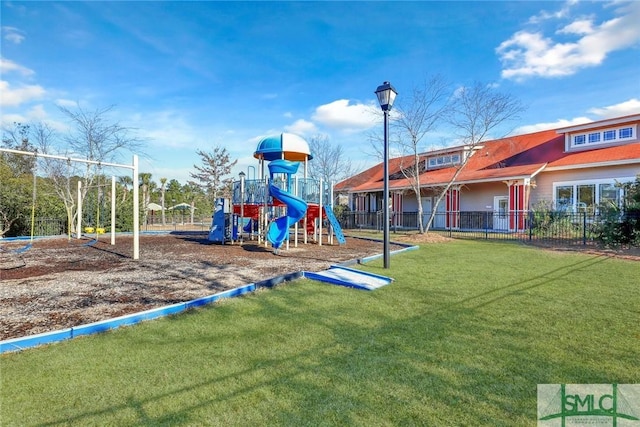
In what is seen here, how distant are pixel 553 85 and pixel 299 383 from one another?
18.5 m

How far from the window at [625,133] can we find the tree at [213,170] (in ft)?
115

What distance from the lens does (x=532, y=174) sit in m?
17.5

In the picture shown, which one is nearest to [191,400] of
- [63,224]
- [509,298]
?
[509,298]

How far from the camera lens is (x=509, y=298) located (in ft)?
16.9

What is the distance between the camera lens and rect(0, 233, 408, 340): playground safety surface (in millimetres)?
4457

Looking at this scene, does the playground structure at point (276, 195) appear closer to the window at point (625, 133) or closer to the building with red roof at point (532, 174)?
the building with red roof at point (532, 174)

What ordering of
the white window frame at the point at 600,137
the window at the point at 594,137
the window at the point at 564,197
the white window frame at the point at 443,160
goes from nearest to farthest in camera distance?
the white window frame at the point at 600,137
the window at the point at 564,197
the window at the point at 594,137
the white window frame at the point at 443,160

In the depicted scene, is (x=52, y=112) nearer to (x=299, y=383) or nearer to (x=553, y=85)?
(x=299, y=383)

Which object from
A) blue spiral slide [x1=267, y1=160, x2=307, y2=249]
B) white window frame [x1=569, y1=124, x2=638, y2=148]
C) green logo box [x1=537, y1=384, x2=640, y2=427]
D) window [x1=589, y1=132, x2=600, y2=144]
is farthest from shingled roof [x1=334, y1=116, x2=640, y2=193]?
green logo box [x1=537, y1=384, x2=640, y2=427]

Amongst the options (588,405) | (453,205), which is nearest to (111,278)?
(588,405)

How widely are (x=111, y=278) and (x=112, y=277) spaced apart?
11cm

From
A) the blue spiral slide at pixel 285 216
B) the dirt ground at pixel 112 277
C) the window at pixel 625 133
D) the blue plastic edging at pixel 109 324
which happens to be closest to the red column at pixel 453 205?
the window at pixel 625 133

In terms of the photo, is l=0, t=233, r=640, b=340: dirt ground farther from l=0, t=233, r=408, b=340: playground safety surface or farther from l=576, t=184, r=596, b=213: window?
l=576, t=184, r=596, b=213: window

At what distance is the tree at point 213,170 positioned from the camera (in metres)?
39.5
